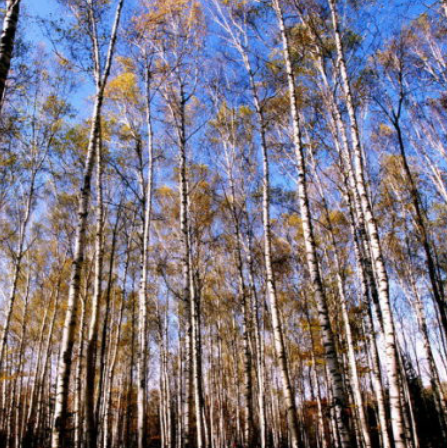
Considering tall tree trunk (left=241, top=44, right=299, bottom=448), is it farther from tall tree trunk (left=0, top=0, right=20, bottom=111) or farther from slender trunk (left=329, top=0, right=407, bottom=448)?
tall tree trunk (left=0, top=0, right=20, bottom=111)

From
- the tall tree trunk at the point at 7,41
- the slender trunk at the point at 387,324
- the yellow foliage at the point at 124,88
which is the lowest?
the slender trunk at the point at 387,324

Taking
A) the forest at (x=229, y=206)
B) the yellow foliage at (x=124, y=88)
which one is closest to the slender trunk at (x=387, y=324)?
the forest at (x=229, y=206)

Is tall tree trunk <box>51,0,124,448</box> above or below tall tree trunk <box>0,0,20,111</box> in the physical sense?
below

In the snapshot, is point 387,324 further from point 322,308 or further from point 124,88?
point 124,88

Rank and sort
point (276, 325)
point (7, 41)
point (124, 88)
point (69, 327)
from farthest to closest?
point (124, 88) → point (276, 325) → point (69, 327) → point (7, 41)

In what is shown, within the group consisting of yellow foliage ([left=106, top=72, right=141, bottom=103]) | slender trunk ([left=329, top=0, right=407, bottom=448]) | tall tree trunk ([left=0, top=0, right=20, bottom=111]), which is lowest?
slender trunk ([left=329, top=0, right=407, bottom=448])

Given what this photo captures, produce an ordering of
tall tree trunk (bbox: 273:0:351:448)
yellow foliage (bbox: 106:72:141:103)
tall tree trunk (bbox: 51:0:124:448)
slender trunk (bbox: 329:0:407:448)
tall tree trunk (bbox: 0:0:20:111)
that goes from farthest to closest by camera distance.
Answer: yellow foliage (bbox: 106:72:141:103) → tall tree trunk (bbox: 273:0:351:448) → slender trunk (bbox: 329:0:407:448) → tall tree trunk (bbox: 51:0:124:448) → tall tree trunk (bbox: 0:0:20:111)

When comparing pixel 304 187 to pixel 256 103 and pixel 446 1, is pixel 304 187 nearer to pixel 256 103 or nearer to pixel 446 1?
pixel 256 103

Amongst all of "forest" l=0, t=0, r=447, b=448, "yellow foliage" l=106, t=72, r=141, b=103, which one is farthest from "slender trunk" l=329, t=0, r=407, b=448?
"yellow foliage" l=106, t=72, r=141, b=103

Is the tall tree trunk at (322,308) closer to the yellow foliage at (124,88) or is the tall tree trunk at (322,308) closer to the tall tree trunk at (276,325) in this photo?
the tall tree trunk at (276,325)

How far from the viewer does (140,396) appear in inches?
308

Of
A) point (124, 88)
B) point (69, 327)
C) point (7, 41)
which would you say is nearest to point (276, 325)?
point (69, 327)

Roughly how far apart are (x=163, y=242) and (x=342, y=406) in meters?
10.2

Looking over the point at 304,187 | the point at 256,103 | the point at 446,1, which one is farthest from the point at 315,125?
the point at 304,187
